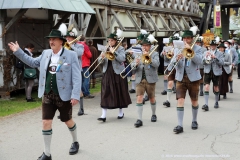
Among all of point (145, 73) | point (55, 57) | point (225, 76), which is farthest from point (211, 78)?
point (55, 57)

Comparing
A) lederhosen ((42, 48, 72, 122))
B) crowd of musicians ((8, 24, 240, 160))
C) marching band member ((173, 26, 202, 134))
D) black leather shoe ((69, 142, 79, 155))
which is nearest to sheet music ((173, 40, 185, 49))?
crowd of musicians ((8, 24, 240, 160))

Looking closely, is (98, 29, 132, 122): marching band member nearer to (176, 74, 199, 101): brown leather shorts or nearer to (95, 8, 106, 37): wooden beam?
(176, 74, 199, 101): brown leather shorts

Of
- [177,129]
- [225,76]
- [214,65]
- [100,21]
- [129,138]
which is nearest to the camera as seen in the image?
[129,138]

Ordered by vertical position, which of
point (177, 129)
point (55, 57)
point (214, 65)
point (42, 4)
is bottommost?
point (177, 129)

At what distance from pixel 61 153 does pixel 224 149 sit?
2709mm

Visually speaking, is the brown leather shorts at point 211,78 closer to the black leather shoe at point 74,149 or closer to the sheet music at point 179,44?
the sheet music at point 179,44

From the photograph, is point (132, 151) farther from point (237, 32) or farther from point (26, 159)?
point (237, 32)

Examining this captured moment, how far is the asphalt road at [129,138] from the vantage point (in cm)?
610

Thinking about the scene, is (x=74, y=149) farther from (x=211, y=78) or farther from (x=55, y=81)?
(x=211, y=78)

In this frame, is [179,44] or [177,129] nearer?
[179,44]

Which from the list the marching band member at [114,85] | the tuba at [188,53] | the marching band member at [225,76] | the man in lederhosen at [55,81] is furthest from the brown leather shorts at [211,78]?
the man in lederhosen at [55,81]

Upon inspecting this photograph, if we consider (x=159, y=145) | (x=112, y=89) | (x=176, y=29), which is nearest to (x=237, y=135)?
(x=159, y=145)

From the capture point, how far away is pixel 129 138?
7.08m

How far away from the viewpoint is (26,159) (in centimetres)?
591
